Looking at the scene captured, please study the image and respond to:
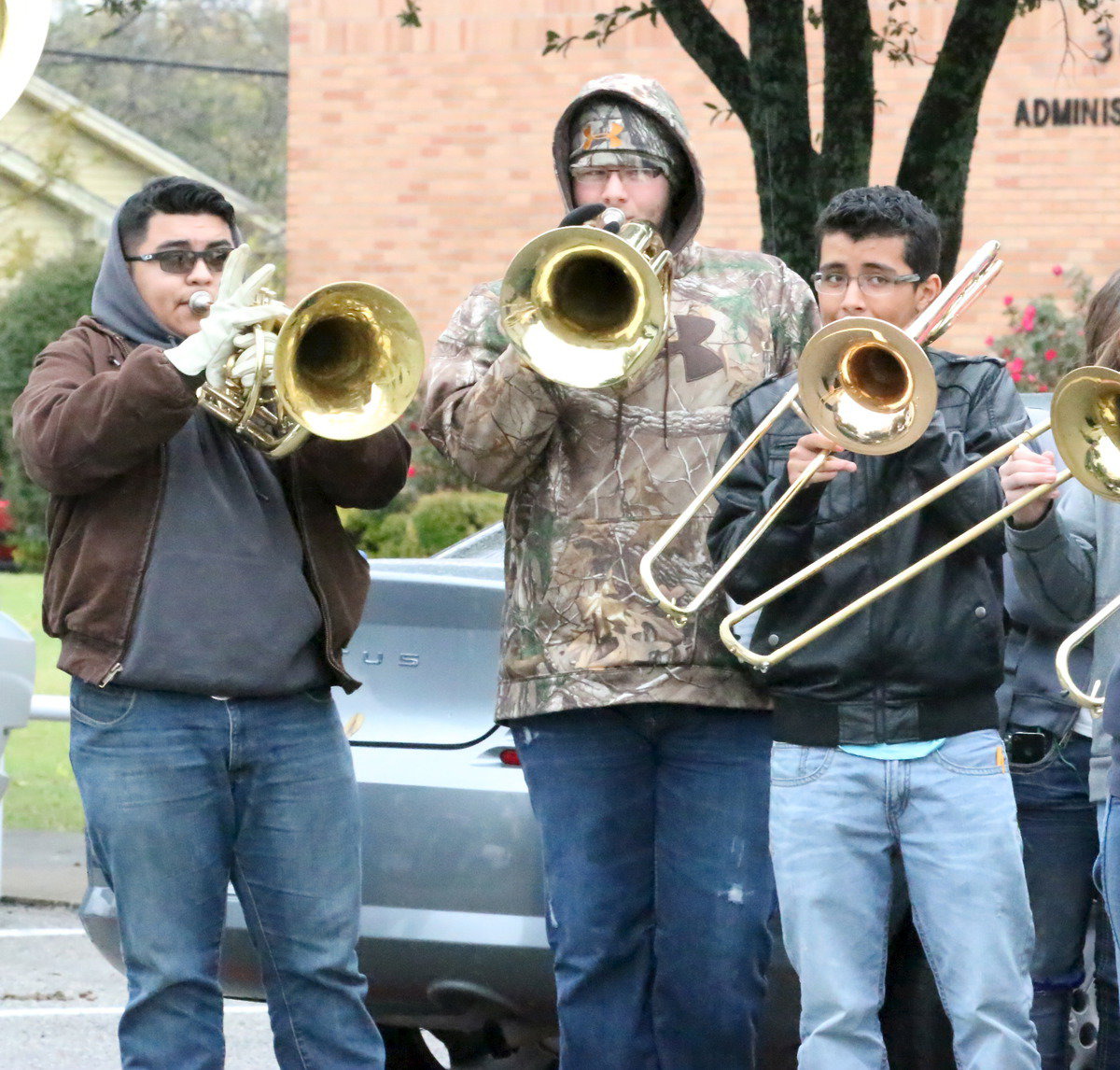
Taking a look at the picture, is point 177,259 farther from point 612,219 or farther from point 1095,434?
point 1095,434

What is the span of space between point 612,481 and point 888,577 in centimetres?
54

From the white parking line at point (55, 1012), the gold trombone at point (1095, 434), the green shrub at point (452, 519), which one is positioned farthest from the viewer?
the green shrub at point (452, 519)

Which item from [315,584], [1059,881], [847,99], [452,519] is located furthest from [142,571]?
[452,519]

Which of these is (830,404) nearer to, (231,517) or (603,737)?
(603,737)

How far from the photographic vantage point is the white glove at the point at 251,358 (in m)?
3.22

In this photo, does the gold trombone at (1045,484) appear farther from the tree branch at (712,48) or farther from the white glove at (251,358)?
the tree branch at (712,48)

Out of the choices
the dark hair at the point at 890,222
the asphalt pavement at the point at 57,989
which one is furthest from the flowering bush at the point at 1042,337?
A: the dark hair at the point at 890,222

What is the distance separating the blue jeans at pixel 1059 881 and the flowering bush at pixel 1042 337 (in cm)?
778

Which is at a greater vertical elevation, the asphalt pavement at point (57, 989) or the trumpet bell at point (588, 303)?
the trumpet bell at point (588, 303)

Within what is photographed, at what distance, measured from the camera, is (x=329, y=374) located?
335cm

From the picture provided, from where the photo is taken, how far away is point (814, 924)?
121 inches

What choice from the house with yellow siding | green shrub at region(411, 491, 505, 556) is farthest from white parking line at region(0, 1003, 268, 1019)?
the house with yellow siding

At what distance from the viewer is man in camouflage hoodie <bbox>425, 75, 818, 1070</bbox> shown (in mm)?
3371

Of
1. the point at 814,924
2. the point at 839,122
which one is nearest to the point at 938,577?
the point at 814,924
